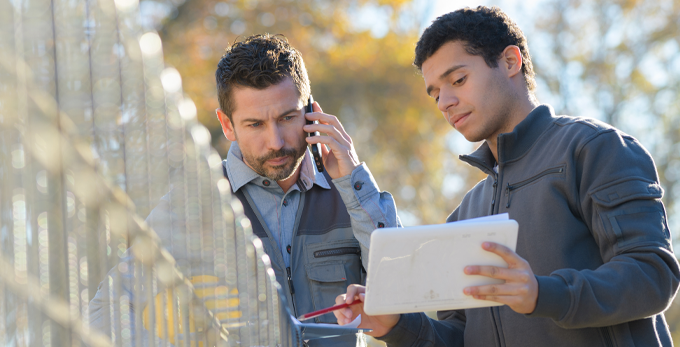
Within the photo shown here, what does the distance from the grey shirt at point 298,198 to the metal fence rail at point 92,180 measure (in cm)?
131

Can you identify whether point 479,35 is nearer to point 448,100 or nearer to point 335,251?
point 448,100

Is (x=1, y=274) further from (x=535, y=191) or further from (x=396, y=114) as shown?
(x=396, y=114)

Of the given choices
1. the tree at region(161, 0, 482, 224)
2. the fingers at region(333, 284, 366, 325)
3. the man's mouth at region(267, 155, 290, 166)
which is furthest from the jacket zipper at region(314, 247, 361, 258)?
the tree at region(161, 0, 482, 224)

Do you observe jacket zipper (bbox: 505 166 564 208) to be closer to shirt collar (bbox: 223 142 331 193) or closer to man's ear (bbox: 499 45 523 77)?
man's ear (bbox: 499 45 523 77)

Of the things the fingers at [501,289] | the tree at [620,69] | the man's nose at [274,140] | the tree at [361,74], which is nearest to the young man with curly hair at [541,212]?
the fingers at [501,289]

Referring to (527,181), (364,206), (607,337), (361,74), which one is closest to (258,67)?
(364,206)

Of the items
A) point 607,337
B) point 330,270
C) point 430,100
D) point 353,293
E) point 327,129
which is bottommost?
point 607,337

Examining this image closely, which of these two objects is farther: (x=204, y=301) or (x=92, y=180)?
(x=204, y=301)

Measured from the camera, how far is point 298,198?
2.60 m

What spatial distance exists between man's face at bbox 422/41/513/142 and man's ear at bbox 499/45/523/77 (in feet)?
0.14

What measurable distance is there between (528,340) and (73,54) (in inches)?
68.1

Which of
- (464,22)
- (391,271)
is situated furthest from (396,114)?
(391,271)

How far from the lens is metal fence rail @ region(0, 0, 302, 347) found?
0.67 metres

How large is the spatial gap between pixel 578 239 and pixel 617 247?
0.21 metres
